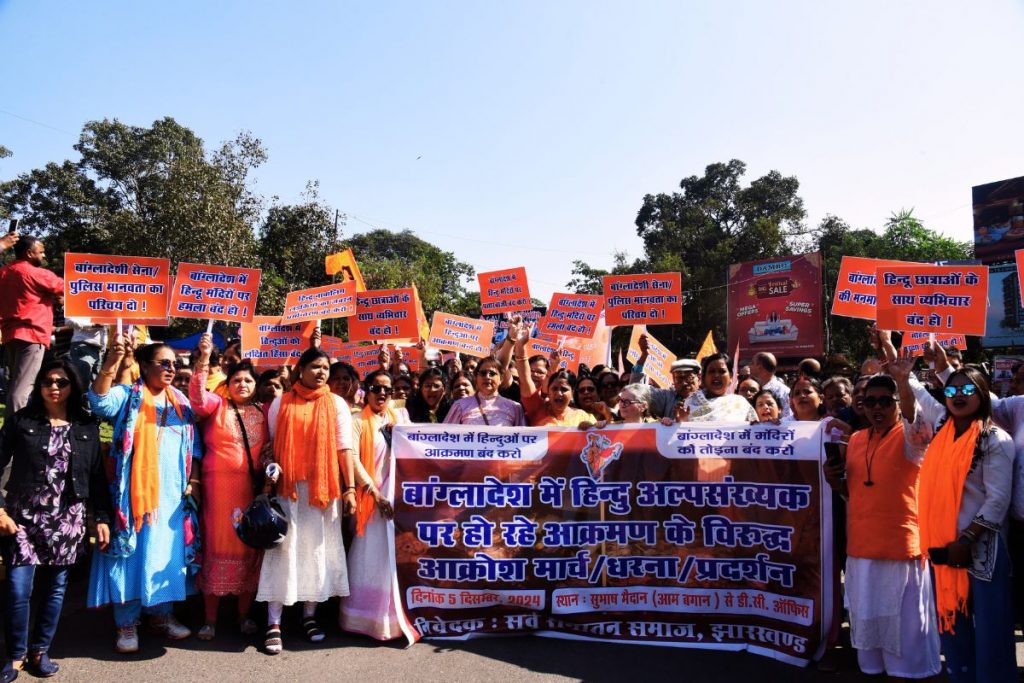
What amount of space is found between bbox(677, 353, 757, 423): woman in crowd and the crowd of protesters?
0.02m

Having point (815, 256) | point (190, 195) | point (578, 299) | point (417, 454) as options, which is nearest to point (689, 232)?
point (815, 256)

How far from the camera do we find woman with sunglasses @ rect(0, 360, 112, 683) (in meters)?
3.84

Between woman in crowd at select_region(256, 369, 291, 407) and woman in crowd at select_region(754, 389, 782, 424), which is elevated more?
woman in crowd at select_region(256, 369, 291, 407)

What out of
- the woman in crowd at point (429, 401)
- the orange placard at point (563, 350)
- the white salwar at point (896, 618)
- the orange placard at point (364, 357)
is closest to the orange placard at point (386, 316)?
the orange placard at point (364, 357)

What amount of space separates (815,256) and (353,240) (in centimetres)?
3725

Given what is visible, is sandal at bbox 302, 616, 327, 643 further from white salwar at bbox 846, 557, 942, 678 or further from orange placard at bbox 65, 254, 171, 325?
white salwar at bbox 846, 557, 942, 678

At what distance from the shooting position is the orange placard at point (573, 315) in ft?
27.9

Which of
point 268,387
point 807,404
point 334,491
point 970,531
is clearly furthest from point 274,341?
point 970,531

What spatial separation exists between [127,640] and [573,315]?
555 cm

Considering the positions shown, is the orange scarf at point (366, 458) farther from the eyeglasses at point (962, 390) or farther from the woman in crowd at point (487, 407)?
the eyeglasses at point (962, 390)

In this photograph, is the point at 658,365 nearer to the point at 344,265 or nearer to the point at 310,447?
the point at 344,265

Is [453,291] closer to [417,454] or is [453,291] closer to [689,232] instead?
[689,232]

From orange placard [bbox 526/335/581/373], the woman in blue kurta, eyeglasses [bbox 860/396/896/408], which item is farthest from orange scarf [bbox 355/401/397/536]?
orange placard [bbox 526/335/581/373]

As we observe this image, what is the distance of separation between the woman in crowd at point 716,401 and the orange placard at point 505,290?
12.3ft
